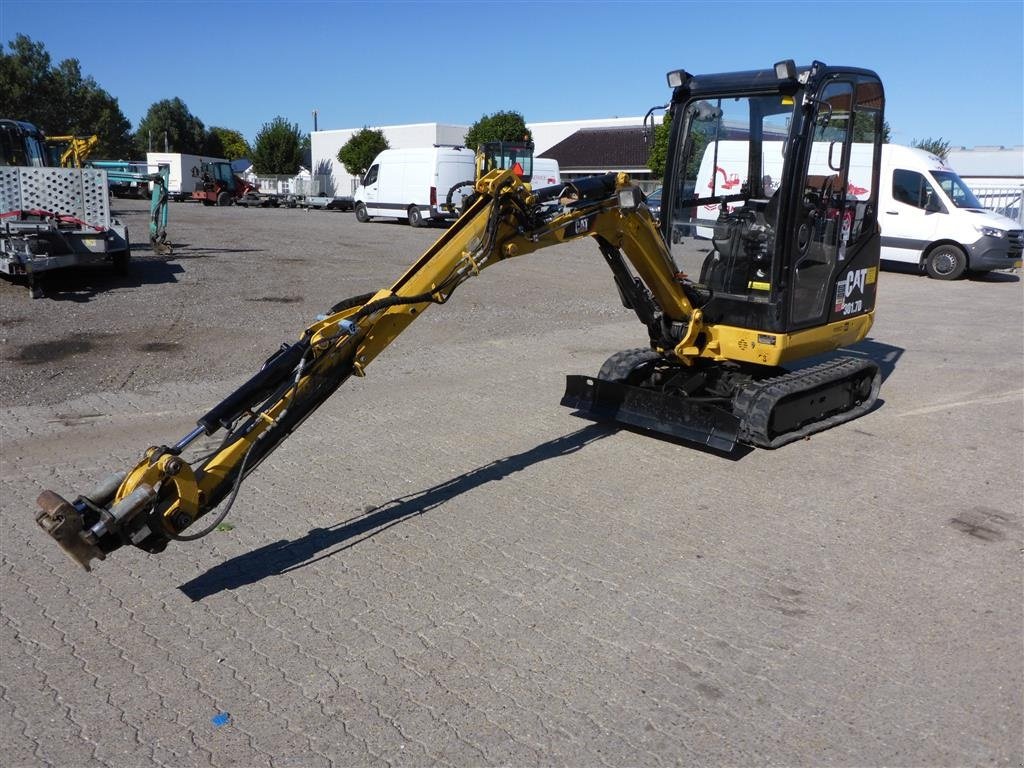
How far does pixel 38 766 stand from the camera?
318cm

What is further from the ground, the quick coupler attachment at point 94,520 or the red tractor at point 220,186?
the red tractor at point 220,186

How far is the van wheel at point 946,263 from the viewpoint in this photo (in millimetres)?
18719

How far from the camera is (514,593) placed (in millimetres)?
4543

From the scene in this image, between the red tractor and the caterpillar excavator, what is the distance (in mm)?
42948

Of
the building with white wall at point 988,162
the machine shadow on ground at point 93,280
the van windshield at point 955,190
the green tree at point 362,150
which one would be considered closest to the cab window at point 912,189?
the van windshield at point 955,190

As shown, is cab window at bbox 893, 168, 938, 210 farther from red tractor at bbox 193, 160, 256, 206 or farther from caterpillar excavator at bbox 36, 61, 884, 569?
red tractor at bbox 193, 160, 256, 206

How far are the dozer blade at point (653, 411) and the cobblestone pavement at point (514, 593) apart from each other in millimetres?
188

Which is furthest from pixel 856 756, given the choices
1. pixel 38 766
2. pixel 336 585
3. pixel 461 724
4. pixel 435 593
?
pixel 38 766

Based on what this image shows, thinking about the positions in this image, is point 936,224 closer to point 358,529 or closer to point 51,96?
point 358,529

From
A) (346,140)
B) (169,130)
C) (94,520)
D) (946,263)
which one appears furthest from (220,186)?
(94,520)

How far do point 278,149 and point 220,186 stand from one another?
11.9 m

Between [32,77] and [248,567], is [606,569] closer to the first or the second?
[248,567]

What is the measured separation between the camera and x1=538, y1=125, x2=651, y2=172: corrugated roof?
48250mm

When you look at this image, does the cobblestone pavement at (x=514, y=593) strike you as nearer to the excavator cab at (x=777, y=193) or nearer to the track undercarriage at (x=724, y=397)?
the track undercarriage at (x=724, y=397)
